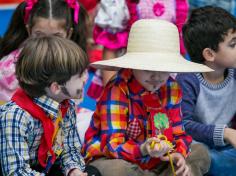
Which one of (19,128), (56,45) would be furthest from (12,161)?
(56,45)

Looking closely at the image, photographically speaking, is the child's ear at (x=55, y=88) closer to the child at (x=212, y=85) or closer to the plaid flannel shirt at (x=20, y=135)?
the plaid flannel shirt at (x=20, y=135)

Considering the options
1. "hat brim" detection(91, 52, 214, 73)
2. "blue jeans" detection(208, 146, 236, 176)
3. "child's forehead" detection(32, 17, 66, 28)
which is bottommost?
"blue jeans" detection(208, 146, 236, 176)

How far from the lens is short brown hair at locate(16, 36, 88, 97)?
1.45 m

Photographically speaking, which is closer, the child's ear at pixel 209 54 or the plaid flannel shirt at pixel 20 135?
the plaid flannel shirt at pixel 20 135

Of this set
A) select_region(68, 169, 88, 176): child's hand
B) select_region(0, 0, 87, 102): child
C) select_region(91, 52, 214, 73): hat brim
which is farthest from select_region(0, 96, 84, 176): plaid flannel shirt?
select_region(0, 0, 87, 102): child

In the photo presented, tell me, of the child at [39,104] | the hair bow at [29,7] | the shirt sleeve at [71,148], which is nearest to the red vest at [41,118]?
the child at [39,104]

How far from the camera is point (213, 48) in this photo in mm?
1852

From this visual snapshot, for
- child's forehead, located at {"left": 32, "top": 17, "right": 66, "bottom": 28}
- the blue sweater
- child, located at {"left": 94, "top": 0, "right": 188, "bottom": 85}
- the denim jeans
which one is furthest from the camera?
the denim jeans

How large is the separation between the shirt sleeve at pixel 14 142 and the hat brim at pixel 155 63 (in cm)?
34

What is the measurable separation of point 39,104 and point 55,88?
0.22 ft

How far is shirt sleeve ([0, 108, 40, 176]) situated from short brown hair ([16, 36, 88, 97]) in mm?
92

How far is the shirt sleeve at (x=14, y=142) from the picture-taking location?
4.65 feet

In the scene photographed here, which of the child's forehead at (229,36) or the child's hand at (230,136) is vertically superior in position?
the child's forehead at (229,36)

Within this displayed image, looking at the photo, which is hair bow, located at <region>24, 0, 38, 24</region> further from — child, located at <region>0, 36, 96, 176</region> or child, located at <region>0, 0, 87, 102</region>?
child, located at <region>0, 36, 96, 176</region>
